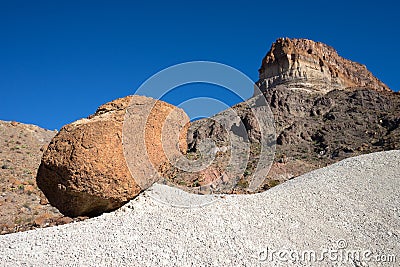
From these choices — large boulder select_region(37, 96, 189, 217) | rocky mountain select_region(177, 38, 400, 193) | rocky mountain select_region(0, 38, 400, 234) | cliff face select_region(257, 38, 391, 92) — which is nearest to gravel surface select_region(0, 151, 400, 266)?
large boulder select_region(37, 96, 189, 217)

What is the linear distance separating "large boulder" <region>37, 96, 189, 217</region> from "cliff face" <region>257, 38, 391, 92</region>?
5670 centimetres

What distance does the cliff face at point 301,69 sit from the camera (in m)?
66.1

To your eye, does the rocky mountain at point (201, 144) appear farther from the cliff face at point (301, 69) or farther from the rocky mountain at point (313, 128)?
the cliff face at point (301, 69)

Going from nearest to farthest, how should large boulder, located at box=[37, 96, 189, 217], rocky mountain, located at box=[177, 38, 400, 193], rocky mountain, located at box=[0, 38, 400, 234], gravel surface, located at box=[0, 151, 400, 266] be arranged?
1. gravel surface, located at box=[0, 151, 400, 266]
2. large boulder, located at box=[37, 96, 189, 217]
3. rocky mountain, located at box=[0, 38, 400, 234]
4. rocky mountain, located at box=[177, 38, 400, 193]

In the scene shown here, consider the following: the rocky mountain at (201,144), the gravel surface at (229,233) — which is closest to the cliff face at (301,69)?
the rocky mountain at (201,144)

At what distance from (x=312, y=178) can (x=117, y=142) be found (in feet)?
24.0

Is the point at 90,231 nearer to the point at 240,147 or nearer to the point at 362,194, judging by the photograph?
the point at 362,194

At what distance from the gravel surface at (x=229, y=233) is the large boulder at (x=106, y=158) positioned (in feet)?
2.12

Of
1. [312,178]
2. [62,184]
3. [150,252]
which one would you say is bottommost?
[150,252]

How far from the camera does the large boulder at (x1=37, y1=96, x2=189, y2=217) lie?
8.63m

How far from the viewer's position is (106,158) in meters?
8.72

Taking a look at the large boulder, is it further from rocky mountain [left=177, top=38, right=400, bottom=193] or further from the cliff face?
the cliff face

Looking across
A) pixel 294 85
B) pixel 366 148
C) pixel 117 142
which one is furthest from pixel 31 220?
pixel 294 85

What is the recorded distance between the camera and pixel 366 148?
33062 millimetres
